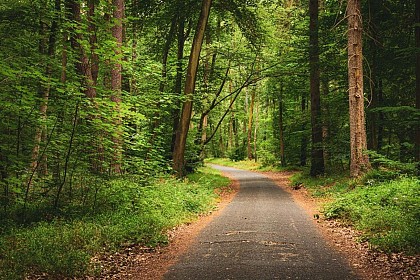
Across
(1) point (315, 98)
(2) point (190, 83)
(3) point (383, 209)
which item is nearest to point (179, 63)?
(2) point (190, 83)

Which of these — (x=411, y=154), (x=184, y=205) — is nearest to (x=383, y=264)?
(x=184, y=205)

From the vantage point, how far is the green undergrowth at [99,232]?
238 inches

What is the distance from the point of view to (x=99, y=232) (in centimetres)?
778

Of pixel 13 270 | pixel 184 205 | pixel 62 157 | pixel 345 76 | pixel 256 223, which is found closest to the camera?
pixel 13 270

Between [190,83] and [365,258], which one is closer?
[365,258]

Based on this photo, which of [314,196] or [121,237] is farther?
[314,196]

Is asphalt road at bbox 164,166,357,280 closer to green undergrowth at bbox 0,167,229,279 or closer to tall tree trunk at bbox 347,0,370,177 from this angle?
green undergrowth at bbox 0,167,229,279

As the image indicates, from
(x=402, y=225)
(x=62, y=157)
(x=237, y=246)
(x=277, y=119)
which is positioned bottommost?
(x=237, y=246)

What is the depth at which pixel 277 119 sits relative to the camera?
34.2 m

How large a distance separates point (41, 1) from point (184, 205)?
7.33 meters

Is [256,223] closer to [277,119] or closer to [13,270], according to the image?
[13,270]

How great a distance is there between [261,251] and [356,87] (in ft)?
28.5

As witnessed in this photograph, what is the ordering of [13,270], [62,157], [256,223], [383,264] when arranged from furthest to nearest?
[256,223] < [62,157] < [383,264] < [13,270]

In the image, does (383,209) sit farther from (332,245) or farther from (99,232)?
(99,232)
